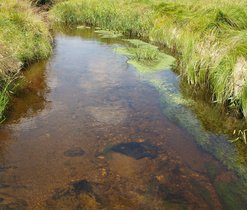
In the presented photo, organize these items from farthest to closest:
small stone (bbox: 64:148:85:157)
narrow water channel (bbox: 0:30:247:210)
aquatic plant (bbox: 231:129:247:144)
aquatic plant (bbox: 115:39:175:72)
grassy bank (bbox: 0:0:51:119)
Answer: aquatic plant (bbox: 115:39:175:72)
grassy bank (bbox: 0:0:51:119)
aquatic plant (bbox: 231:129:247:144)
small stone (bbox: 64:148:85:157)
narrow water channel (bbox: 0:30:247:210)

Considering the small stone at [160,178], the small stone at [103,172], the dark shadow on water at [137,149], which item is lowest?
the small stone at [160,178]

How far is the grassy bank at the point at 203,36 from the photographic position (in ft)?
20.5

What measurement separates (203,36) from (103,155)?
4.35 meters

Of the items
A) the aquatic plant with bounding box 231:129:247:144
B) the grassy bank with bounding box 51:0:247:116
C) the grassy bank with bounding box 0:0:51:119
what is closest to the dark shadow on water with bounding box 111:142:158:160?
the aquatic plant with bounding box 231:129:247:144

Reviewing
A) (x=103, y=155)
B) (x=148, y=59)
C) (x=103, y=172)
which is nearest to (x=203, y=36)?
(x=148, y=59)

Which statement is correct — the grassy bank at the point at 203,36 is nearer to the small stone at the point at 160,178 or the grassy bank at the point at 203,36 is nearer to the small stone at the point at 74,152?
the small stone at the point at 160,178

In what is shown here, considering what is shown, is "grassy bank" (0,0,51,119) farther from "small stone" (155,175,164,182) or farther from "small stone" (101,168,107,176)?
"small stone" (155,175,164,182)

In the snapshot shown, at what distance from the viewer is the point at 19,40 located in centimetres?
886

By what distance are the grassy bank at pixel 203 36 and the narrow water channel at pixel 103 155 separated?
3.12 feet

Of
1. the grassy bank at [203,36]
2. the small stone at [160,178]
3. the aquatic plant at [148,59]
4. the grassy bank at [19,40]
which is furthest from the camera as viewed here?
the aquatic plant at [148,59]

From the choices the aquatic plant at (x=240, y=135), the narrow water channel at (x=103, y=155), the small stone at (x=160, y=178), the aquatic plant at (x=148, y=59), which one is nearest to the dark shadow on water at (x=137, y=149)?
the narrow water channel at (x=103, y=155)

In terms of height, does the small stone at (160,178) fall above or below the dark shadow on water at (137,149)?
below

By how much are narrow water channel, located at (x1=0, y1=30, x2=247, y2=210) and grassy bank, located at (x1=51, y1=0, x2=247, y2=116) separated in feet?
3.12

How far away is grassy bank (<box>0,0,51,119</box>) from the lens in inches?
289
